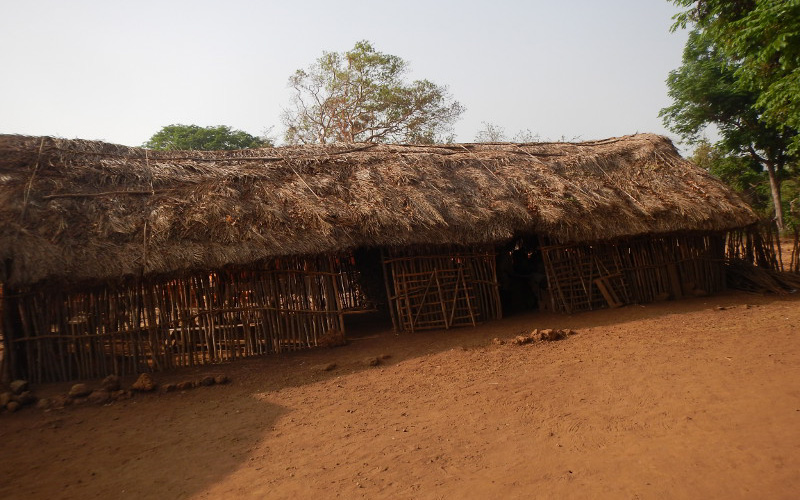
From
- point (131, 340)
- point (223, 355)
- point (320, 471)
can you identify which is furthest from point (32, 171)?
point (320, 471)

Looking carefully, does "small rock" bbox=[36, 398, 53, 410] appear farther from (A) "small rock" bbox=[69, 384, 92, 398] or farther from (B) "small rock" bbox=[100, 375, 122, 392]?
(B) "small rock" bbox=[100, 375, 122, 392]

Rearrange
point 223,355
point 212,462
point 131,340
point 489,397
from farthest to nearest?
point 223,355 < point 131,340 < point 489,397 < point 212,462

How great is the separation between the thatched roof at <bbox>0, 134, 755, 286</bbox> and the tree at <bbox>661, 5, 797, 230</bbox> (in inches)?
289

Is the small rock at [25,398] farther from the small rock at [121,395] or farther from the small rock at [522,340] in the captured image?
the small rock at [522,340]

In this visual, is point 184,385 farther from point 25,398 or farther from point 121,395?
point 25,398

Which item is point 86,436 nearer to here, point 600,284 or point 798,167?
point 600,284

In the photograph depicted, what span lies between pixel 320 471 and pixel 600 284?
7108mm

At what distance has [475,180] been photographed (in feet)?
32.1

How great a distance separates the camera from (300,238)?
7.71 meters

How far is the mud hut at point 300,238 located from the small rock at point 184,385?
3.15ft

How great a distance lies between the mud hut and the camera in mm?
6676

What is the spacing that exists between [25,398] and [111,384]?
822 mm

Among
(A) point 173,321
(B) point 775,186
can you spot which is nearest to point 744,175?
(B) point 775,186

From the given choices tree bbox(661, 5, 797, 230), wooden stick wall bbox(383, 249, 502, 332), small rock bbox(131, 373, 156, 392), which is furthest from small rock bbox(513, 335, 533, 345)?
tree bbox(661, 5, 797, 230)
